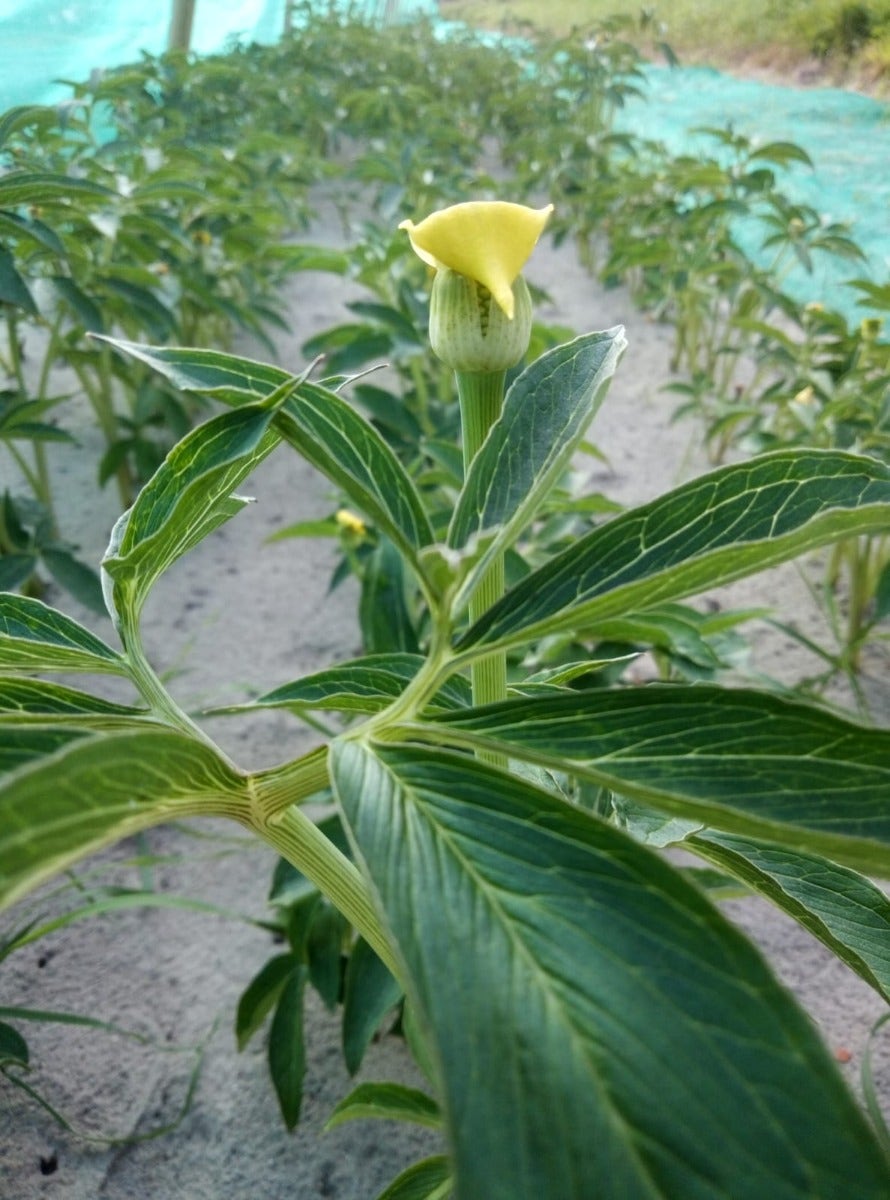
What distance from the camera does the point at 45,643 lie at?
11.6 inches

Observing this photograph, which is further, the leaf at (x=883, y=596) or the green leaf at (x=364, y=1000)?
the leaf at (x=883, y=596)

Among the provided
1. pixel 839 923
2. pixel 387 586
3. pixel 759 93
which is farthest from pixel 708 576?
pixel 759 93

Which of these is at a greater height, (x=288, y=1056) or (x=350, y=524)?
(x=350, y=524)

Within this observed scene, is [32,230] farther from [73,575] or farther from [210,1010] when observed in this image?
[210,1010]

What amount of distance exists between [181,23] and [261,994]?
3448mm

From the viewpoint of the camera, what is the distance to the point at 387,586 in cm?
79

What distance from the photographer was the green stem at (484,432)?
0.32 m

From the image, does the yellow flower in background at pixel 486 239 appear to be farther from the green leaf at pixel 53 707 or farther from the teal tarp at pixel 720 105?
the teal tarp at pixel 720 105

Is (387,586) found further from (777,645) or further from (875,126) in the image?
(875,126)

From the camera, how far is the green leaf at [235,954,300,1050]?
0.63m

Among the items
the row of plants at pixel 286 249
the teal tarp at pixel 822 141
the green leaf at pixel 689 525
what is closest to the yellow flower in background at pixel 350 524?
the row of plants at pixel 286 249

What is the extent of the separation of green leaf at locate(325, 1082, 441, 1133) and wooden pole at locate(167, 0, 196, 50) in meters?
3.46

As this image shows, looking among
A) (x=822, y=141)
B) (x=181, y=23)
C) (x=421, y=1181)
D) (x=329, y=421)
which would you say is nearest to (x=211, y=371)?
(x=329, y=421)

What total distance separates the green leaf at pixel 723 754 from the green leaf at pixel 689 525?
0.03 m
